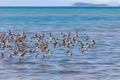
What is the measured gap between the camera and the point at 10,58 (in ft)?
77.9

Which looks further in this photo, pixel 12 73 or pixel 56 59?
pixel 56 59

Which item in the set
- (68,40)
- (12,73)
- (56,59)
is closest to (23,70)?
(12,73)

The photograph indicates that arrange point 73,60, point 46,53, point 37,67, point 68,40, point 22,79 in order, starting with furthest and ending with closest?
point 68,40, point 46,53, point 73,60, point 37,67, point 22,79

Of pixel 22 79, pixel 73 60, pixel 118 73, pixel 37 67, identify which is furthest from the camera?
pixel 73 60

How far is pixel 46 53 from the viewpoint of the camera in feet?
83.1

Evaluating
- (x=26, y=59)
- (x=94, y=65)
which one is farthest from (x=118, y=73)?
(x=26, y=59)

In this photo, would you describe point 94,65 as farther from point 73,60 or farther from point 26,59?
point 26,59

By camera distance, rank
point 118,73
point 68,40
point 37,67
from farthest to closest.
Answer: point 68,40 < point 37,67 < point 118,73

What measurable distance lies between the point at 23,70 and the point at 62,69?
1875 mm

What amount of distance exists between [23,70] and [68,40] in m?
9.78

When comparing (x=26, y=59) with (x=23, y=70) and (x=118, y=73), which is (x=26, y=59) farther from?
(x=118, y=73)

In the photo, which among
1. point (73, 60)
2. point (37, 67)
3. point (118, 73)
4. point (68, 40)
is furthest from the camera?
point (68, 40)

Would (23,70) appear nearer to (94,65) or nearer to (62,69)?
(62,69)

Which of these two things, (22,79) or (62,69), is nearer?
(22,79)
